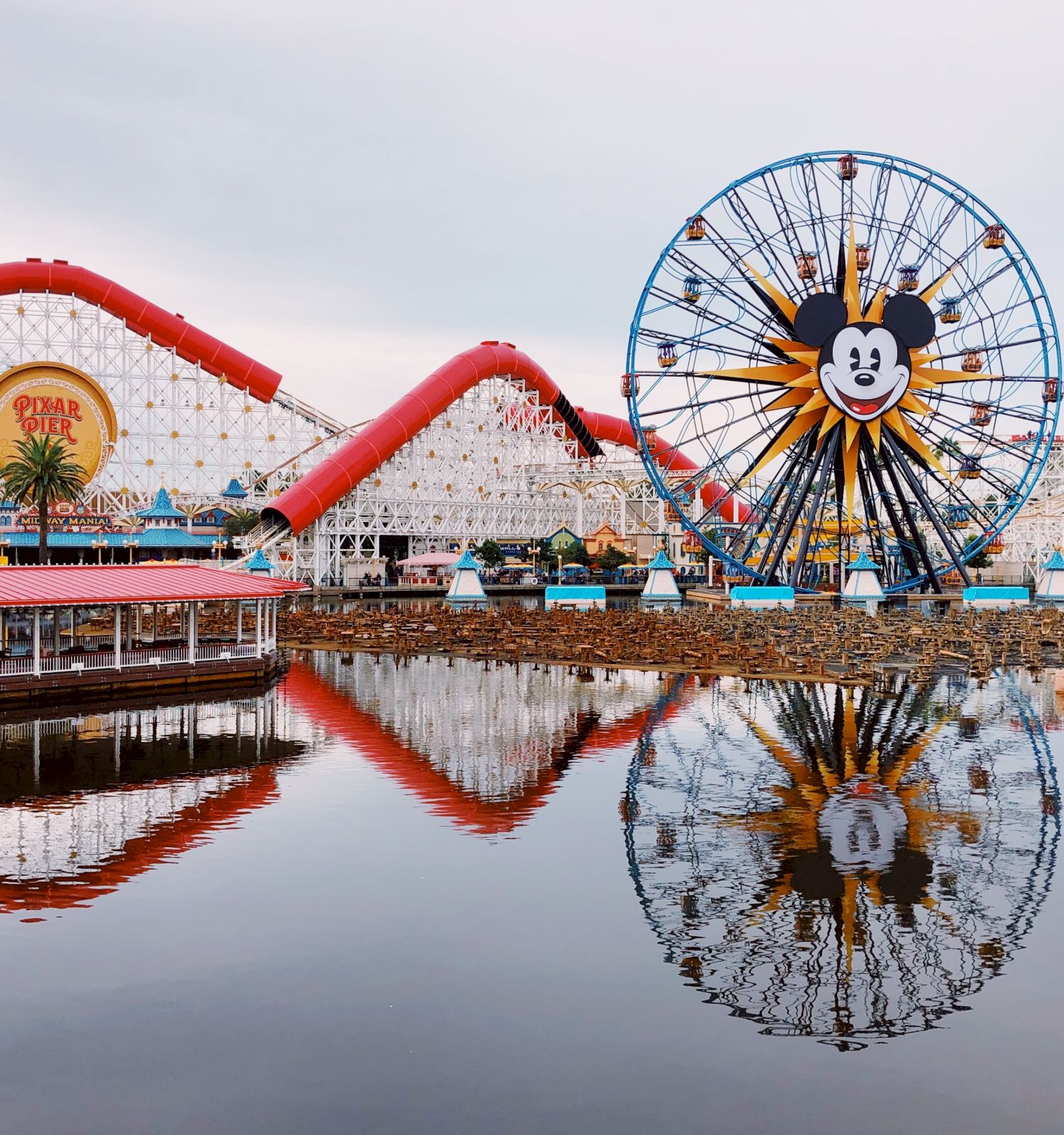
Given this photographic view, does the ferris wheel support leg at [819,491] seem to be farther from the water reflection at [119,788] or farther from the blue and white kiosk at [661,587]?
the water reflection at [119,788]

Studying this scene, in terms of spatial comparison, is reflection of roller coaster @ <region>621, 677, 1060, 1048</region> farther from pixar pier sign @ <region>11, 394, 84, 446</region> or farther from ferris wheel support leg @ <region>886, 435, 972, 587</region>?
pixar pier sign @ <region>11, 394, 84, 446</region>

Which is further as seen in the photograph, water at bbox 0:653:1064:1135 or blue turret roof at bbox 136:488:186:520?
blue turret roof at bbox 136:488:186:520

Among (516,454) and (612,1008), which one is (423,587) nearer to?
(516,454)

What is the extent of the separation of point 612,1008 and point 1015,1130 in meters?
3.17

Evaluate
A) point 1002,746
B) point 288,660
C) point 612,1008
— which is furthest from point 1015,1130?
point 288,660

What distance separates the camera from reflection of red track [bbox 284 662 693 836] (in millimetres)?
16344

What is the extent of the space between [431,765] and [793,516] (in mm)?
35470

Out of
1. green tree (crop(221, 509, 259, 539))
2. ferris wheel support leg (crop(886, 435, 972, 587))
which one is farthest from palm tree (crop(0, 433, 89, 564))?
ferris wheel support leg (crop(886, 435, 972, 587))

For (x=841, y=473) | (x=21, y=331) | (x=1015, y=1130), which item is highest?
(x=21, y=331)

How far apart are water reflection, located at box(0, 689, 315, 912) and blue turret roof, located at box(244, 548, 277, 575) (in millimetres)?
30974

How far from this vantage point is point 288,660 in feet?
119

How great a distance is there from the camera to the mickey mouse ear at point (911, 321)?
50312mm

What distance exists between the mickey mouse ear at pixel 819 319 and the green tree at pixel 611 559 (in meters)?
36.7

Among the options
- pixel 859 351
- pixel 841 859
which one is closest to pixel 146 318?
pixel 859 351
